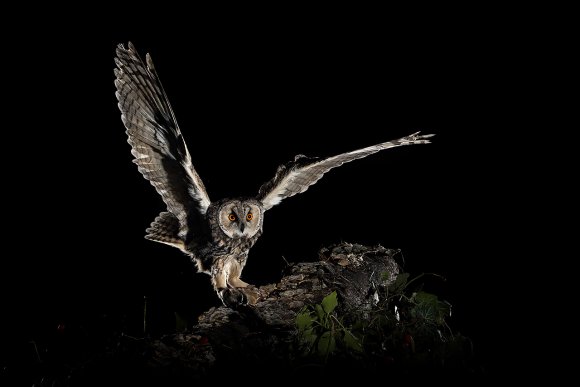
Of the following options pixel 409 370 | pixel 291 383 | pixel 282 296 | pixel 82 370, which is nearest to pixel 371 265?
pixel 282 296

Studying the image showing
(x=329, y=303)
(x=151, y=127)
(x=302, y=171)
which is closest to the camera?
(x=329, y=303)

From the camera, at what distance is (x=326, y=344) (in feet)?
7.66

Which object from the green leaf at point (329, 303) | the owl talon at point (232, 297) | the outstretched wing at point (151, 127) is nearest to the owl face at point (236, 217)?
the outstretched wing at point (151, 127)

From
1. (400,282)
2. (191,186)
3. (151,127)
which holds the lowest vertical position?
Result: (400,282)

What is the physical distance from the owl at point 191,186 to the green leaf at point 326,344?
1.70 feet

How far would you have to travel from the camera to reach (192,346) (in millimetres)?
2109

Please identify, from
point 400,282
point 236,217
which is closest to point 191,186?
point 236,217

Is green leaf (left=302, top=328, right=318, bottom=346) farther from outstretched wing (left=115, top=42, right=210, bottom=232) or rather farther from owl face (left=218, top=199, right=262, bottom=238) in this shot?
outstretched wing (left=115, top=42, right=210, bottom=232)

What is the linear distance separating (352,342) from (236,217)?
3.30 ft

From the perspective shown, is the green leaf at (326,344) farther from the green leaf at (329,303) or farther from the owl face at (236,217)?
the owl face at (236,217)

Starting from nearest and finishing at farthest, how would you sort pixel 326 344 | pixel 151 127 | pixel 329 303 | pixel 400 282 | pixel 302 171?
pixel 326 344, pixel 329 303, pixel 400 282, pixel 151 127, pixel 302 171

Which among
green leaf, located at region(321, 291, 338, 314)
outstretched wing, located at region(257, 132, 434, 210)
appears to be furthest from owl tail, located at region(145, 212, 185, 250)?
green leaf, located at region(321, 291, 338, 314)

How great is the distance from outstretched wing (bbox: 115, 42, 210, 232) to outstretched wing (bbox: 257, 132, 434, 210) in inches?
16.1

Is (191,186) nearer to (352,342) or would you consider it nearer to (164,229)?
(164,229)
